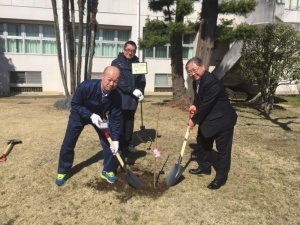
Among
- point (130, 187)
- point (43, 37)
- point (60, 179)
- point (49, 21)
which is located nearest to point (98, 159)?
point (60, 179)

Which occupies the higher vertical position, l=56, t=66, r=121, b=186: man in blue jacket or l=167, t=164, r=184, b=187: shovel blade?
l=56, t=66, r=121, b=186: man in blue jacket

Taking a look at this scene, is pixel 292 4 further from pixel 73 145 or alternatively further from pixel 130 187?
pixel 73 145

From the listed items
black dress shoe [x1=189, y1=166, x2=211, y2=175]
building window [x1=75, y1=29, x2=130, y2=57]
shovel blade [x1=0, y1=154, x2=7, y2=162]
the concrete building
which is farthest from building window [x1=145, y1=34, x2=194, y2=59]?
black dress shoe [x1=189, y1=166, x2=211, y2=175]

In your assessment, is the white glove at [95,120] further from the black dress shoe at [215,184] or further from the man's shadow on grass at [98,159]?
the black dress shoe at [215,184]

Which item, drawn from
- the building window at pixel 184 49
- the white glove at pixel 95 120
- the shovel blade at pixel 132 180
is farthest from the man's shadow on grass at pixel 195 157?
the building window at pixel 184 49

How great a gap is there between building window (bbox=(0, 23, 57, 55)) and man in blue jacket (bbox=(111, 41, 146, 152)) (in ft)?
35.6

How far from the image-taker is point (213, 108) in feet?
12.5

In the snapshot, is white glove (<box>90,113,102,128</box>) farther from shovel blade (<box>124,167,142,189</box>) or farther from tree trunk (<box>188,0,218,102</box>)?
tree trunk (<box>188,0,218,102</box>)

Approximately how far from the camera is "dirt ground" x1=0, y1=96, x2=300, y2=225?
3.33m

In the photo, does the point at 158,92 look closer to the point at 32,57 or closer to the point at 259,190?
the point at 32,57

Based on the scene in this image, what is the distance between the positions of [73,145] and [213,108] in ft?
6.18

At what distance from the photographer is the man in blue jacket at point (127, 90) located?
483cm

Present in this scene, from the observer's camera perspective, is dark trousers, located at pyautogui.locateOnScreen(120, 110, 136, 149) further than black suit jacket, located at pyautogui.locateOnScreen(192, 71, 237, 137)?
Yes

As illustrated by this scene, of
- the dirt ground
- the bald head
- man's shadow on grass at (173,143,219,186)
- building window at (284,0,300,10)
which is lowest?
the dirt ground
